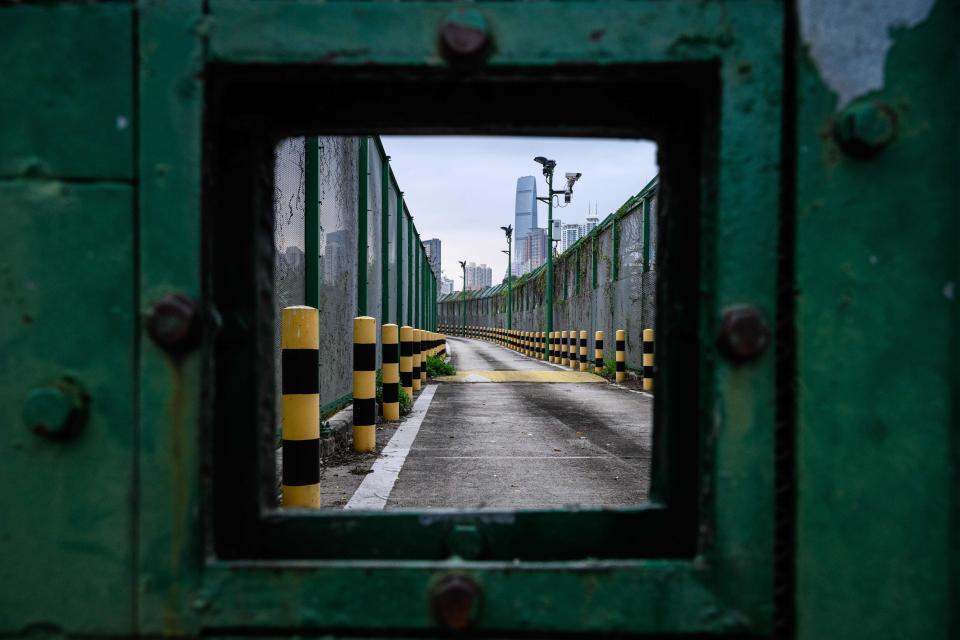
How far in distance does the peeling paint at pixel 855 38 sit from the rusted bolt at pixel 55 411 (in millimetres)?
1176

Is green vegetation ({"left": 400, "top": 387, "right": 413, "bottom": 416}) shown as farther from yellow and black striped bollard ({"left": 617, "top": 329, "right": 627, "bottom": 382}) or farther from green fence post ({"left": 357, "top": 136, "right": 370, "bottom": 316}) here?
yellow and black striped bollard ({"left": 617, "top": 329, "right": 627, "bottom": 382})

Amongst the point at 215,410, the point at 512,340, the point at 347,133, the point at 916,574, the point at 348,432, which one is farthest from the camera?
the point at 512,340

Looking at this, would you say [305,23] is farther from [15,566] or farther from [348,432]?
[348,432]

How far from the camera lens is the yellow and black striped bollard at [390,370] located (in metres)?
5.29

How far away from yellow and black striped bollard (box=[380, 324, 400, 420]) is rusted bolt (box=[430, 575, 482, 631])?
428 centimetres

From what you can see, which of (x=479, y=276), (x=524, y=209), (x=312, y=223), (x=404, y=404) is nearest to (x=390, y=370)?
(x=404, y=404)

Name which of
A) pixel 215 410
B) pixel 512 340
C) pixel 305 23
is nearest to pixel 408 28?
pixel 305 23

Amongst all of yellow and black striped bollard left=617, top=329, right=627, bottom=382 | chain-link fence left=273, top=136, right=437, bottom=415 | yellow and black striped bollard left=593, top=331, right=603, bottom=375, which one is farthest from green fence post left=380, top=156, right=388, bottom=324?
yellow and black striped bollard left=593, top=331, right=603, bottom=375

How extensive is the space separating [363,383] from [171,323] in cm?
344

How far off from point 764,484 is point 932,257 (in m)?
0.40

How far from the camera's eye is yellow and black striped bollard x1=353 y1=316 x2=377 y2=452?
4.28 meters

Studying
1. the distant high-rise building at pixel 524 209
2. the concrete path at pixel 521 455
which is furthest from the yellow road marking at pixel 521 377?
the distant high-rise building at pixel 524 209

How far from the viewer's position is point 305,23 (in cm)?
91

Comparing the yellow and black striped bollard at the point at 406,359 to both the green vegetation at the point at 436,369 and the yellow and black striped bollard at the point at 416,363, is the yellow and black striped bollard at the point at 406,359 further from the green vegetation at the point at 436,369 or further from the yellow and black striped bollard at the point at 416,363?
the green vegetation at the point at 436,369
